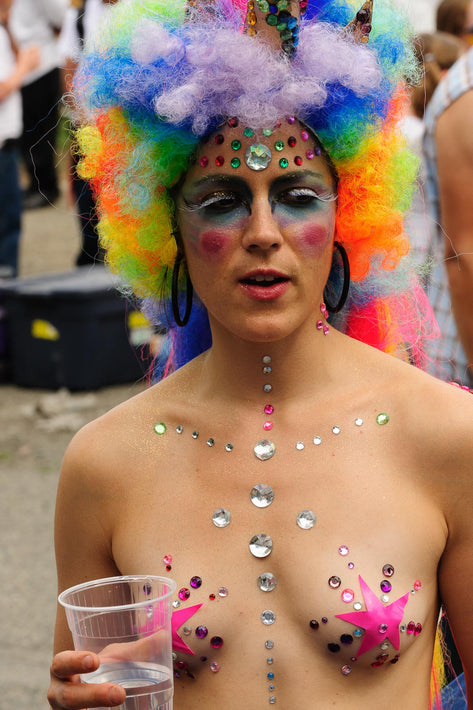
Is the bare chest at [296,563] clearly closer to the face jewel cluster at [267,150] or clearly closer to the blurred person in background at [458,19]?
the face jewel cluster at [267,150]

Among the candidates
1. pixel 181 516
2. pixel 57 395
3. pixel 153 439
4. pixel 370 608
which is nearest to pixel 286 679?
pixel 370 608

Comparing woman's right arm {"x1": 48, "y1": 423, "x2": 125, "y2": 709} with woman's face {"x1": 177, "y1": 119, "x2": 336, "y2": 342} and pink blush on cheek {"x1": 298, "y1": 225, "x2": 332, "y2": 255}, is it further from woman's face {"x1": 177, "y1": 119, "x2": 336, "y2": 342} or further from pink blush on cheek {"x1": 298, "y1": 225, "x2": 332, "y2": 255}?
pink blush on cheek {"x1": 298, "y1": 225, "x2": 332, "y2": 255}

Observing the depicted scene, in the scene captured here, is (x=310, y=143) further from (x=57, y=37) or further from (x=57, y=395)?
(x=57, y=37)

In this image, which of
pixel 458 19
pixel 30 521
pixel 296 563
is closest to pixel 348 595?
pixel 296 563

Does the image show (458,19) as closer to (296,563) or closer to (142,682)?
(296,563)

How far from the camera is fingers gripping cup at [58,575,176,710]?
172 cm

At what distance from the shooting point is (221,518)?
2047 mm

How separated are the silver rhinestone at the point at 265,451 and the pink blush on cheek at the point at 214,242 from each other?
37 centimetres

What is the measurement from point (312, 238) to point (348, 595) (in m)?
0.63

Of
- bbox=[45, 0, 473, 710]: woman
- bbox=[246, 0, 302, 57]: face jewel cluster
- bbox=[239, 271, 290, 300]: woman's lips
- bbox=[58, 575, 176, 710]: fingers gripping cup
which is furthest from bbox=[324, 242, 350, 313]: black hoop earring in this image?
bbox=[58, 575, 176, 710]: fingers gripping cup

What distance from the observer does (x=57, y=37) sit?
9367 mm

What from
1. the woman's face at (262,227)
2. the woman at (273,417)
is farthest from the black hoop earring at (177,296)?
the woman's face at (262,227)

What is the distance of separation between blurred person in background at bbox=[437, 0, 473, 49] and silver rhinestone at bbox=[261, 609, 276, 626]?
3863 millimetres

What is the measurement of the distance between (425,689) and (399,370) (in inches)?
23.2
